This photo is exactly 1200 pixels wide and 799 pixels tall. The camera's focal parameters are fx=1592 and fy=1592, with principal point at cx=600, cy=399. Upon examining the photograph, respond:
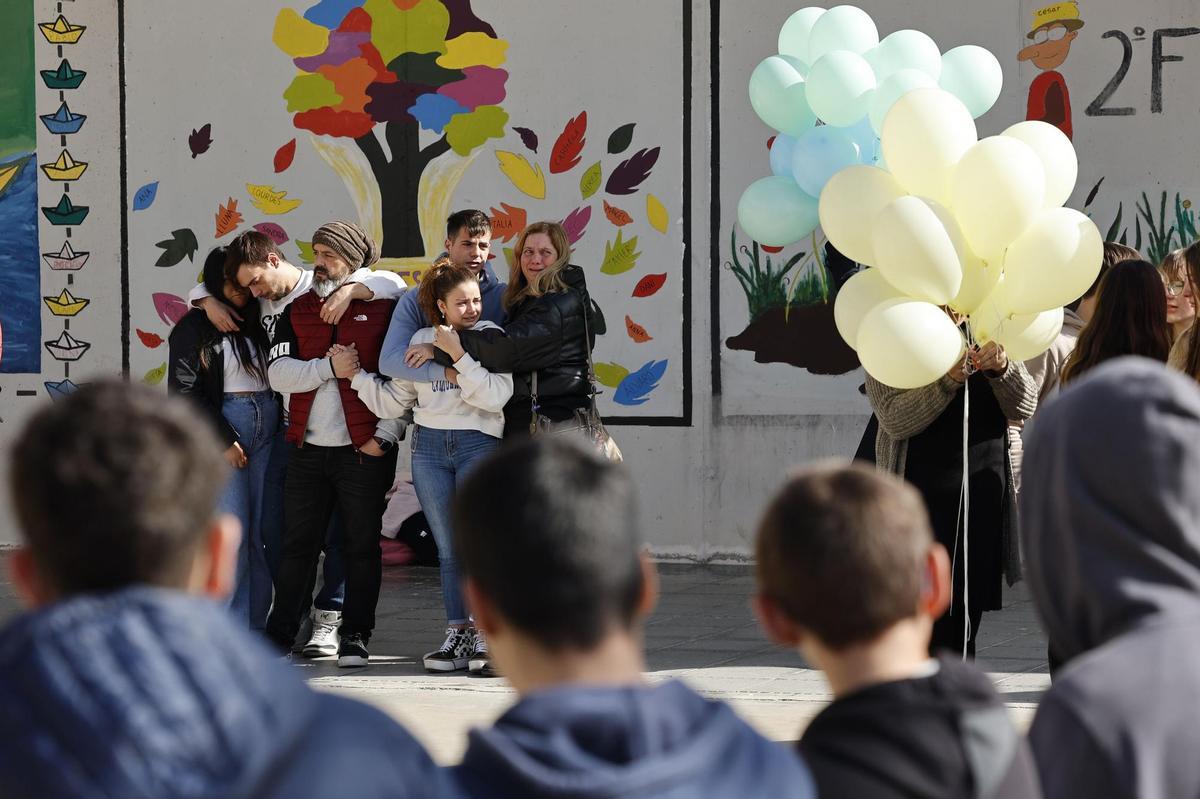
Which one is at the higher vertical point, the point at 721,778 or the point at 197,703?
the point at 197,703

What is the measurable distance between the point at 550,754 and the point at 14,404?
9.10 meters

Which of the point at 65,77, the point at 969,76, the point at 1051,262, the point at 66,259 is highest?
the point at 65,77

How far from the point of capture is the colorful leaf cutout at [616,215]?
29.7ft

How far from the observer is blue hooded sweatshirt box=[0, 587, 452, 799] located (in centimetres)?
138

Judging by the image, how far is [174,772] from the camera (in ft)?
4.52

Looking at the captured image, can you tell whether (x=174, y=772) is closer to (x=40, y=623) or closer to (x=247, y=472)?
(x=40, y=623)

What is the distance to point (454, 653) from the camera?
634 centimetres

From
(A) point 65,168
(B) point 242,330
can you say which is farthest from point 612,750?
(A) point 65,168

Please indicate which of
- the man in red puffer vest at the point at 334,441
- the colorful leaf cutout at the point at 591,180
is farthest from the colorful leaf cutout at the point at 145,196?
the man in red puffer vest at the point at 334,441

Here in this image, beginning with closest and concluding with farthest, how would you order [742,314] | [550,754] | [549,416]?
[550,754], [549,416], [742,314]

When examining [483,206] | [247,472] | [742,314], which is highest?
[483,206]

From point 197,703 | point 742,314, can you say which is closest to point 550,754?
point 197,703

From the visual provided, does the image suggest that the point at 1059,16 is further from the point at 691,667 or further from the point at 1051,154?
the point at 691,667

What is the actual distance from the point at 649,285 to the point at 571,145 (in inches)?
36.9
